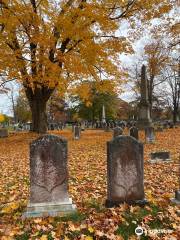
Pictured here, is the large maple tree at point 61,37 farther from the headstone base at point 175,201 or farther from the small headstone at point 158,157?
the headstone base at point 175,201

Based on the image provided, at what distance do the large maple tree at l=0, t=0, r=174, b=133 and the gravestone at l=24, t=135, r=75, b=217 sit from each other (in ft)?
42.1

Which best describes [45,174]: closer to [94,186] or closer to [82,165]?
[94,186]

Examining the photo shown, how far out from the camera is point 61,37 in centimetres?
1948

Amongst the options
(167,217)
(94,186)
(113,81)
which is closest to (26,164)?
(94,186)

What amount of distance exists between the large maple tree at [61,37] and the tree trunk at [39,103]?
597mm

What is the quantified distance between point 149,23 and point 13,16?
897 cm

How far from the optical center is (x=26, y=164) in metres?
12.0

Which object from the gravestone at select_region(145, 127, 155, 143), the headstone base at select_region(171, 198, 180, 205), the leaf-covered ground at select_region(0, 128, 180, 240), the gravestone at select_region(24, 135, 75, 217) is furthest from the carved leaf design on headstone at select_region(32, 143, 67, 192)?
the gravestone at select_region(145, 127, 155, 143)

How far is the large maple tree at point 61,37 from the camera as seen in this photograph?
729 inches

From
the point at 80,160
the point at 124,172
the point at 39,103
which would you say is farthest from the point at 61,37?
the point at 124,172

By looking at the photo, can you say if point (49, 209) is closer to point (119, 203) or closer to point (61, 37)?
point (119, 203)

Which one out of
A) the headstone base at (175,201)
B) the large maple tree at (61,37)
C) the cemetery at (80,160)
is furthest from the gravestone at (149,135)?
the headstone base at (175,201)

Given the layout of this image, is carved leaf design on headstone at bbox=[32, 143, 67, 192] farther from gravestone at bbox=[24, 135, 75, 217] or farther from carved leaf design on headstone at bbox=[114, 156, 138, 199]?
carved leaf design on headstone at bbox=[114, 156, 138, 199]

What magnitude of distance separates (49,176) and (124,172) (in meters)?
1.43
